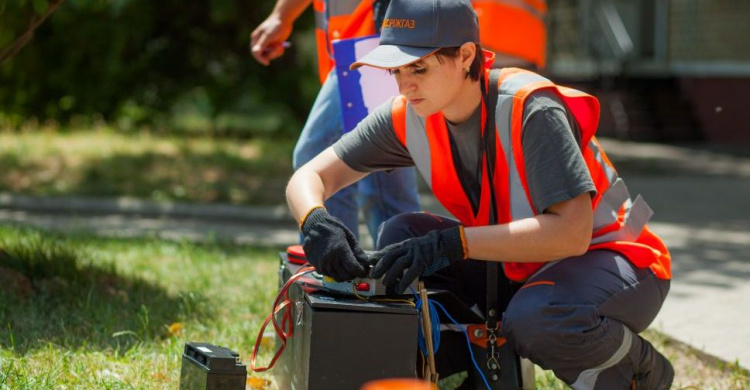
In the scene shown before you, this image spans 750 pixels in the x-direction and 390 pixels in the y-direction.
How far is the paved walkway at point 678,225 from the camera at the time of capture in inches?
201

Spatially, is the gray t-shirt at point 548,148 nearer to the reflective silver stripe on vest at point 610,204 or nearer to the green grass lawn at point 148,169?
the reflective silver stripe on vest at point 610,204

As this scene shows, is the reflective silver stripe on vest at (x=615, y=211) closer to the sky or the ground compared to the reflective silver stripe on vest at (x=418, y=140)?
closer to the ground

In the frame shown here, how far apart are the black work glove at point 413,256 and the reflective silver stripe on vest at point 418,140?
0.42 meters

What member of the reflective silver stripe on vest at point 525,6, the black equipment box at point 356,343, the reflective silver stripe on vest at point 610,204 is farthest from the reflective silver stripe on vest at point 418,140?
the reflective silver stripe on vest at point 525,6

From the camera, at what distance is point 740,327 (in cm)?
494

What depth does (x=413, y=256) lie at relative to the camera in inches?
121

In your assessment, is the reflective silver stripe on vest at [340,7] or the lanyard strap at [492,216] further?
the reflective silver stripe on vest at [340,7]

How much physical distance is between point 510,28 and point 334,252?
2532 millimetres

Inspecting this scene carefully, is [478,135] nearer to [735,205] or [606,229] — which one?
[606,229]

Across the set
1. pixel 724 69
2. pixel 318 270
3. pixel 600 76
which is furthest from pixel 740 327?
pixel 600 76

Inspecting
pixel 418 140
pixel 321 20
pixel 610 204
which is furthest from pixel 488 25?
pixel 610 204

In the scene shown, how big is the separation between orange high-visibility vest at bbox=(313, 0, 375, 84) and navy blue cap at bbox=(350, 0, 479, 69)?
119 centimetres

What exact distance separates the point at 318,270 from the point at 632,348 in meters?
1.00

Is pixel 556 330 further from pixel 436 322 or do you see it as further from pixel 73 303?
pixel 73 303
